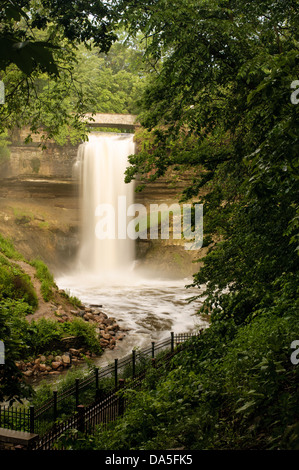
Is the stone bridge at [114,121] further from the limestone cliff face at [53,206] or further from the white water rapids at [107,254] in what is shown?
the limestone cliff face at [53,206]

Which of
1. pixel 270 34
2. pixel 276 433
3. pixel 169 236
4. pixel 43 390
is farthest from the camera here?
pixel 169 236

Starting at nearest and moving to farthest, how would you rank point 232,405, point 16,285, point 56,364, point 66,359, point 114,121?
point 232,405, point 56,364, point 66,359, point 16,285, point 114,121

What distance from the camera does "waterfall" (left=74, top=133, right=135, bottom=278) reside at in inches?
1257

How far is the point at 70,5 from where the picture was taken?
288 inches

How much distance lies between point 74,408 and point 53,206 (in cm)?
2492

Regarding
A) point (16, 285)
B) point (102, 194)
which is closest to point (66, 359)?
point (16, 285)

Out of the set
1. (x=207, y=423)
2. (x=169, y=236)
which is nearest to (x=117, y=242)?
(x=169, y=236)

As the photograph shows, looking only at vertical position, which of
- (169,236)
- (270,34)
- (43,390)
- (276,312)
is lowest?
(43,390)

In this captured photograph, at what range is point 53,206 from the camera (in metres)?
32.4

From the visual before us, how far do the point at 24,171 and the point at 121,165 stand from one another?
25.2 ft

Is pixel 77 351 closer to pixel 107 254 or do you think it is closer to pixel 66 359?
pixel 66 359

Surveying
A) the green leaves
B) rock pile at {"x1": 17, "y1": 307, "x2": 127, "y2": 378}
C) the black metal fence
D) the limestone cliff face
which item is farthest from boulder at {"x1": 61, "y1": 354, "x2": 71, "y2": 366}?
the limestone cliff face

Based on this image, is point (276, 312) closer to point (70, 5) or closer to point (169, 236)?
point (70, 5)

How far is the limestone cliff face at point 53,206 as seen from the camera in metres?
29.8
